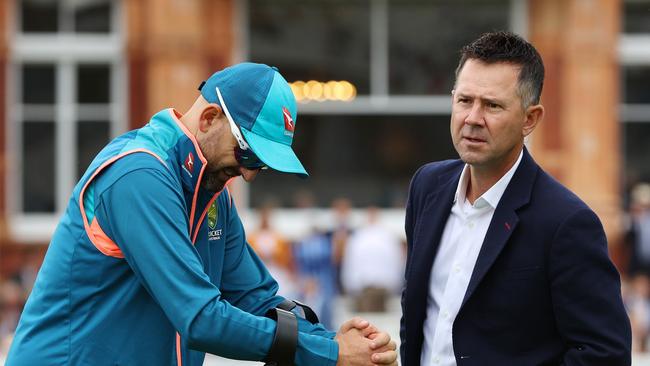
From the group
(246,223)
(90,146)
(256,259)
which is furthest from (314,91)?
(256,259)

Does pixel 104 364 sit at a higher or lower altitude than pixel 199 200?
lower

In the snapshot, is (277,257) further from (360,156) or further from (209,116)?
(209,116)

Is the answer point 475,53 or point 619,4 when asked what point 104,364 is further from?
point 619,4

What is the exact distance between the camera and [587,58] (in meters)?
17.1

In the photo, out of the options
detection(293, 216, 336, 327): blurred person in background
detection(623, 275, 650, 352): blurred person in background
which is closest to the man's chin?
detection(293, 216, 336, 327): blurred person in background

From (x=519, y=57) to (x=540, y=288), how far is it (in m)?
0.74

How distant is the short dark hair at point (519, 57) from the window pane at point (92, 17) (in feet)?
46.8

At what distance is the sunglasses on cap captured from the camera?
3.90m

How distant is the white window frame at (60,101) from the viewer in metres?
17.7

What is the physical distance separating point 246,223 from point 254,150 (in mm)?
13827

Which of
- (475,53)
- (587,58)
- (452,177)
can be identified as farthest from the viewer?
(587,58)

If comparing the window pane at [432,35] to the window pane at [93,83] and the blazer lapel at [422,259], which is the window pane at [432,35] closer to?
the window pane at [93,83]

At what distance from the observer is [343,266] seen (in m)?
15.5

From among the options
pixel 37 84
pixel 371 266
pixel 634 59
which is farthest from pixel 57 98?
pixel 634 59
